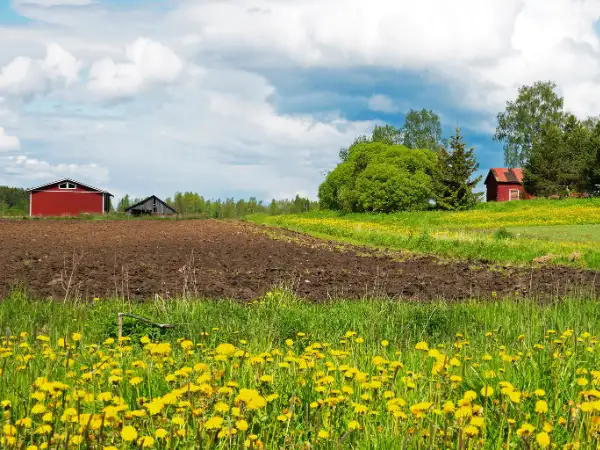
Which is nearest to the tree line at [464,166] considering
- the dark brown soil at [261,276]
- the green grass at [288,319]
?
the dark brown soil at [261,276]

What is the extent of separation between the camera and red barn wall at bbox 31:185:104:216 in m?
62.8

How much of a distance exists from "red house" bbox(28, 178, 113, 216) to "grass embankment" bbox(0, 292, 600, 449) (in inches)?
2295

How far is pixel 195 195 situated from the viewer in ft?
325

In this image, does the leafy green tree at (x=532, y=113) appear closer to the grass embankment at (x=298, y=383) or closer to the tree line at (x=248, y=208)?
the tree line at (x=248, y=208)

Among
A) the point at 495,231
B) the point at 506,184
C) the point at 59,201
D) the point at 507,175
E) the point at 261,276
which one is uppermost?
the point at 507,175

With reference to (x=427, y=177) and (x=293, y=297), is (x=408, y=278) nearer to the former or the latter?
(x=293, y=297)

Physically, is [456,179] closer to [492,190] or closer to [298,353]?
[492,190]

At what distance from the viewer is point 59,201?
6284cm

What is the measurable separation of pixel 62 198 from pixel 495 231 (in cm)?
4811

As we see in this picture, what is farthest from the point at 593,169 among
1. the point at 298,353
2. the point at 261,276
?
the point at 298,353

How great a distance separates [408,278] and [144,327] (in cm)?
707

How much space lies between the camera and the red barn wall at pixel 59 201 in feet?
206

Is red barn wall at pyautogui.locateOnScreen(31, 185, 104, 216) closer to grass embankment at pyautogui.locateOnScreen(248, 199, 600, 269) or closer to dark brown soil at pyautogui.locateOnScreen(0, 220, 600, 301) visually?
grass embankment at pyautogui.locateOnScreen(248, 199, 600, 269)

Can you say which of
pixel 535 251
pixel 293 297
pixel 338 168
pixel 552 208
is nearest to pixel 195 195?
pixel 338 168
